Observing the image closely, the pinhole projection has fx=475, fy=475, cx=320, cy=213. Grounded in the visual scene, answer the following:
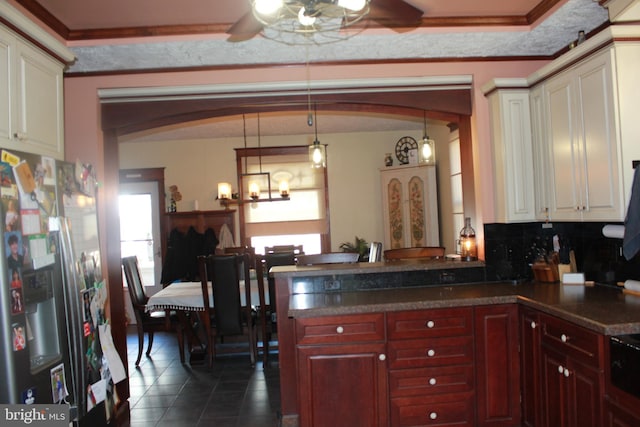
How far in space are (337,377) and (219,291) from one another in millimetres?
1960

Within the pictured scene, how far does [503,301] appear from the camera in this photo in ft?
9.27

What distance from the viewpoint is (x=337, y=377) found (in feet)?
8.91

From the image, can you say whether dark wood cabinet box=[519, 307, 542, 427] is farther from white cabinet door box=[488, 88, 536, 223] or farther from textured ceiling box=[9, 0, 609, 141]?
textured ceiling box=[9, 0, 609, 141]

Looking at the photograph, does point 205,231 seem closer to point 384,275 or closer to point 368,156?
point 368,156

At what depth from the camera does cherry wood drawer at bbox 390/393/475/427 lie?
2740mm

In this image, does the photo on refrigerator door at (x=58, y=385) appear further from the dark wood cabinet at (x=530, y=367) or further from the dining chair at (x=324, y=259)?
the dark wood cabinet at (x=530, y=367)

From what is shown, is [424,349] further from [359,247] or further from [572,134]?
[359,247]

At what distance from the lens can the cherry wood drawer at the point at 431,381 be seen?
274 cm

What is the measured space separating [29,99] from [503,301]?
287 cm

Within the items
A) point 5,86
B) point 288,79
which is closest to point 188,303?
point 288,79

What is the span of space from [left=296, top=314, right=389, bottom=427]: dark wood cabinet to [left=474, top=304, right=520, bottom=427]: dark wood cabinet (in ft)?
1.92

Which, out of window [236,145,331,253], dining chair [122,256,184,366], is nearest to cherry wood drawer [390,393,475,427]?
dining chair [122,256,184,366]

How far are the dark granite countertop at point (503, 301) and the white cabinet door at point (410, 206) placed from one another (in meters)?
2.93

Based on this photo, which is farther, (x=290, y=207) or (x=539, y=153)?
(x=290, y=207)
